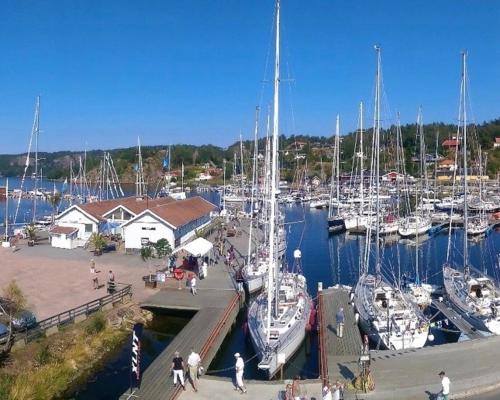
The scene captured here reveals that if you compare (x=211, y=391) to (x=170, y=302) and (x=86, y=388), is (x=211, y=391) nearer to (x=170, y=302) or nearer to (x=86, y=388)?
(x=86, y=388)

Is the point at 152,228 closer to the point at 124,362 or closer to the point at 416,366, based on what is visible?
the point at 124,362

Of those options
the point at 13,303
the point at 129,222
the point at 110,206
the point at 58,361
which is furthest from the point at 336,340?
the point at 110,206

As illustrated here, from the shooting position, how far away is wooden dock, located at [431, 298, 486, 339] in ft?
87.1

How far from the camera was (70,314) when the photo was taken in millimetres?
26578

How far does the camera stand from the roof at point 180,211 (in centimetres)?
4618

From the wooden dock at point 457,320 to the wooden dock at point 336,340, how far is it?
529 cm

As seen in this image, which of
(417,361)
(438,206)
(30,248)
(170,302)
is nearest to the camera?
(417,361)

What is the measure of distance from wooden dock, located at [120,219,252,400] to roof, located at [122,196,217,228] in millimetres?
7902

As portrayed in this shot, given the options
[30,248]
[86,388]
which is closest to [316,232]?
[30,248]

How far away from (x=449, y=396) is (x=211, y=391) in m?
8.51

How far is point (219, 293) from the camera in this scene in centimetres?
3322

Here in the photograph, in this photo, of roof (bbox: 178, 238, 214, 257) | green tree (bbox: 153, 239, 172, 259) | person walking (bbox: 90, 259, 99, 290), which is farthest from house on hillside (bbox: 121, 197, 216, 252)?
person walking (bbox: 90, 259, 99, 290)

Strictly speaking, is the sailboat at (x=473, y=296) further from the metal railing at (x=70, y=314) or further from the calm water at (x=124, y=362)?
the metal railing at (x=70, y=314)

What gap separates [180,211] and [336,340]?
29.7 metres
